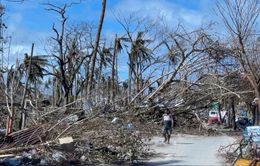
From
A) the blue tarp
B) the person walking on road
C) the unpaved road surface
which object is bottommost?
the unpaved road surface

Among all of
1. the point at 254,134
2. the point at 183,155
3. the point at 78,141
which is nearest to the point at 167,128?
the point at 183,155

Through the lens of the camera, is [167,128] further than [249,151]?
Yes

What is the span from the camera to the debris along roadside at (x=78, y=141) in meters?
14.2

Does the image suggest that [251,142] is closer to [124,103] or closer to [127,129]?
[127,129]

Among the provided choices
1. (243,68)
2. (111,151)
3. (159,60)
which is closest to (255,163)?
(111,151)

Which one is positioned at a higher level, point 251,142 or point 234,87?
point 234,87

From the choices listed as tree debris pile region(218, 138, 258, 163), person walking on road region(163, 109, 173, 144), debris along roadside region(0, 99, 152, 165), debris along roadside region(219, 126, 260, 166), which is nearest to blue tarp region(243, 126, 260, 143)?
debris along roadside region(219, 126, 260, 166)

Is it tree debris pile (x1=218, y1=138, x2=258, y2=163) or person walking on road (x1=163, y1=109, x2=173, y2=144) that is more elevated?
person walking on road (x1=163, y1=109, x2=173, y2=144)

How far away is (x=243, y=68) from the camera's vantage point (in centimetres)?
2714

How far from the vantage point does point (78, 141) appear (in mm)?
15094

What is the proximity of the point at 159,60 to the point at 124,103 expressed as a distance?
19.0m

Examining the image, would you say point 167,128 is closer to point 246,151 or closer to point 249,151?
point 246,151

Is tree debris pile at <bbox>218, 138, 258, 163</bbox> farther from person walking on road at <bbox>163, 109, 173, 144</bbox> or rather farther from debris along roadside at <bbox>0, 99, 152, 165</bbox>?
person walking on road at <bbox>163, 109, 173, 144</bbox>

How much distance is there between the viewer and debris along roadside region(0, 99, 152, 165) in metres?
14.2
